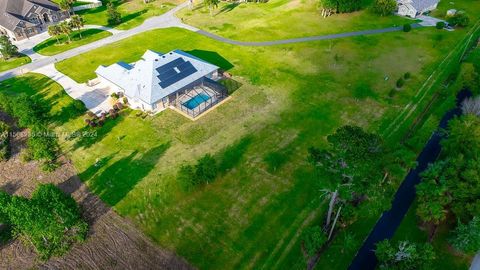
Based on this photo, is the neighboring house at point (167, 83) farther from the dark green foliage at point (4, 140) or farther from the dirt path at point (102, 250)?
the dirt path at point (102, 250)

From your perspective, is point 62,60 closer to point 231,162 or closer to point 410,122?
point 231,162

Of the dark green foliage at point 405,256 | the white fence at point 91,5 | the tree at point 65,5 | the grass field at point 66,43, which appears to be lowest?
the dark green foliage at point 405,256

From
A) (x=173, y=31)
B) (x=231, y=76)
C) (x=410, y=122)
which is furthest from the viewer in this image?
(x=173, y=31)

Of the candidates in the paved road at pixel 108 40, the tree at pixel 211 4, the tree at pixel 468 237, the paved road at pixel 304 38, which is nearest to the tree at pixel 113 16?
the paved road at pixel 108 40

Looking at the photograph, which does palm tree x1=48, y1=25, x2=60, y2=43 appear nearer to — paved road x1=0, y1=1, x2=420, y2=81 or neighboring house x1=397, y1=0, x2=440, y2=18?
paved road x1=0, y1=1, x2=420, y2=81

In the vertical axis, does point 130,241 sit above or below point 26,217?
below

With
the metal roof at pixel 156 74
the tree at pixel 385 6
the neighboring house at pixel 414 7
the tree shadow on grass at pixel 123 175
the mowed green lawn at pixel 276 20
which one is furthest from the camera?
the neighboring house at pixel 414 7

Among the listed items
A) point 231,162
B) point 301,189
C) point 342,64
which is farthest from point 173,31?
point 301,189
